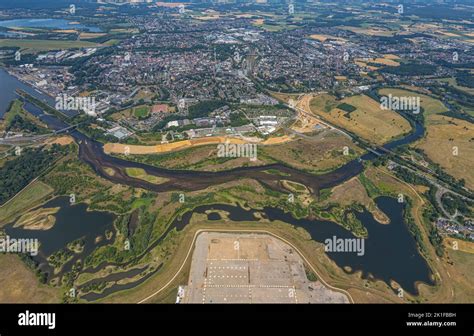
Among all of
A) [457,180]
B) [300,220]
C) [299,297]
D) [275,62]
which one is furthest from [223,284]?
[275,62]

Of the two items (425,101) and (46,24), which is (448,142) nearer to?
(425,101)

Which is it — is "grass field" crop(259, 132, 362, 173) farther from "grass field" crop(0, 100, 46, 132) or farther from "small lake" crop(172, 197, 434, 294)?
"grass field" crop(0, 100, 46, 132)

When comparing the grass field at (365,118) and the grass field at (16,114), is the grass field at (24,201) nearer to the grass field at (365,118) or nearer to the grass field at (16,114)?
the grass field at (16,114)

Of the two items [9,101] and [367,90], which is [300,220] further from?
[9,101]

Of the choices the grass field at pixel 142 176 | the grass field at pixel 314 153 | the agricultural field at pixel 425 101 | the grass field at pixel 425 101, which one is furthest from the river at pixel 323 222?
the grass field at pixel 425 101

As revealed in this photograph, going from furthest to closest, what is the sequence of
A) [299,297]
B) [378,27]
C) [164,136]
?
[378,27]
[164,136]
[299,297]
